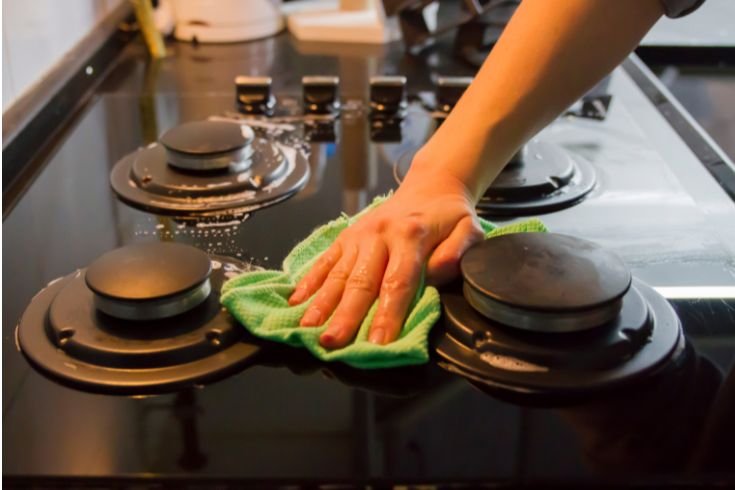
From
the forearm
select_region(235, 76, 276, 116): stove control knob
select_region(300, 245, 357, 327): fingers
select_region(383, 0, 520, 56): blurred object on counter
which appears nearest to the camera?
select_region(300, 245, 357, 327): fingers

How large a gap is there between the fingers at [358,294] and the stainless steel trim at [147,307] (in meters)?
0.10

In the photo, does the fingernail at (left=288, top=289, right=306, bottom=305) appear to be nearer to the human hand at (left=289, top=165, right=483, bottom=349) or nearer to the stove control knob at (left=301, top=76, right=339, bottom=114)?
the human hand at (left=289, top=165, right=483, bottom=349)

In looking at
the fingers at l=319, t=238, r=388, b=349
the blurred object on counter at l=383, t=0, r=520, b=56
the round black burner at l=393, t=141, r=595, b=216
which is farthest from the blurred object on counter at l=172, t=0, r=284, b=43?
the fingers at l=319, t=238, r=388, b=349

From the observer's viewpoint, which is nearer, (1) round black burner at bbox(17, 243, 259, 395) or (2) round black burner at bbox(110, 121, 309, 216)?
(1) round black burner at bbox(17, 243, 259, 395)

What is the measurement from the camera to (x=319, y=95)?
103cm

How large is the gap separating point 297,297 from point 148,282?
0.36 ft

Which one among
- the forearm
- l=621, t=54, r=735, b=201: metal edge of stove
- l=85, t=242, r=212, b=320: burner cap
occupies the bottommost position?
l=621, t=54, r=735, b=201: metal edge of stove

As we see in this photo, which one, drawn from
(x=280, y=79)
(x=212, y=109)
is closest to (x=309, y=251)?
(x=212, y=109)

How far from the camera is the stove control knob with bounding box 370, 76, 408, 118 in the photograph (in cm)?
103

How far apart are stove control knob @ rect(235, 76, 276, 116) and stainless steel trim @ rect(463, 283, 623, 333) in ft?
1.73

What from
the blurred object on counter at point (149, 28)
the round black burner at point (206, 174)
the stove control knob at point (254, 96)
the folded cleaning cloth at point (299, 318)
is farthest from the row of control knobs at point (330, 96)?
the folded cleaning cloth at point (299, 318)

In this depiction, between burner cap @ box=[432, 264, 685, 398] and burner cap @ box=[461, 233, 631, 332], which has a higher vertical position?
burner cap @ box=[461, 233, 631, 332]

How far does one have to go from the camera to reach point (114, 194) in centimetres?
84

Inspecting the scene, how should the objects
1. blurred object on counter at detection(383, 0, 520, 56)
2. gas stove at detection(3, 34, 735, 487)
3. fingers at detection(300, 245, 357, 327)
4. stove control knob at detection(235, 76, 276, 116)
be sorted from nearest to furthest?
gas stove at detection(3, 34, 735, 487) < fingers at detection(300, 245, 357, 327) < stove control knob at detection(235, 76, 276, 116) < blurred object on counter at detection(383, 0, 520, 56)
